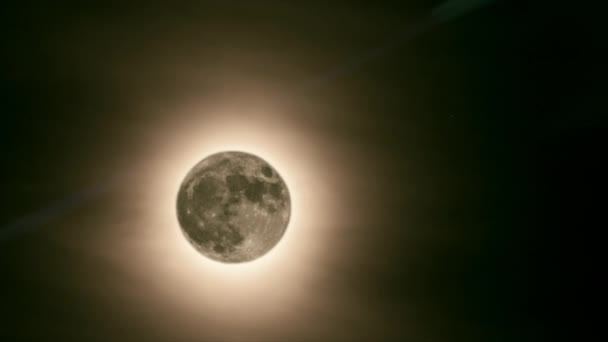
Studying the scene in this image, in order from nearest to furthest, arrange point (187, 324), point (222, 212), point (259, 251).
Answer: point (222, 212) < point (259, 251) < point (187, 324)

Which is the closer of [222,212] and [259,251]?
[222,212]

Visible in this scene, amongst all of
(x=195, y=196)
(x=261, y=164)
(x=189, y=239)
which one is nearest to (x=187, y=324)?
(x=189, y=239)

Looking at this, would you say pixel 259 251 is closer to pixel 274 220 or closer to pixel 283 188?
pixel 274 220

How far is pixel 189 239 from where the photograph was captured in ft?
9.42

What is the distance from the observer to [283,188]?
115 inches

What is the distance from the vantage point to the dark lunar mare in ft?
8.73

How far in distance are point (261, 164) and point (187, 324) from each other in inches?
75.8

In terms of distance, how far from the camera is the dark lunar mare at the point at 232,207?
2.66m

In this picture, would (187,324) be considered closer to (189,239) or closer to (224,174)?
(189,239)

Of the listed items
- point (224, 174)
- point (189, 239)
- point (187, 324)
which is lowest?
point (187, 324)

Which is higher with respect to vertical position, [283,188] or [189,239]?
[283,188]

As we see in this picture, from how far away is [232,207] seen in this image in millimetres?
2639

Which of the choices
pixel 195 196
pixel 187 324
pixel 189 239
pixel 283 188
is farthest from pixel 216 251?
pixel 187 324

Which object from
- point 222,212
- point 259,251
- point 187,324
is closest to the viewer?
point 222,212
